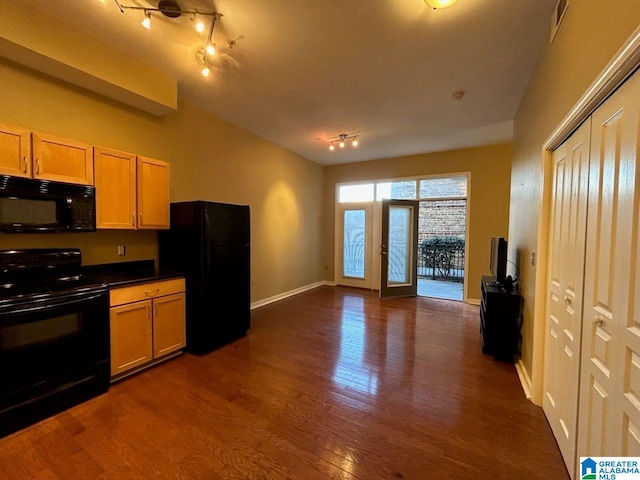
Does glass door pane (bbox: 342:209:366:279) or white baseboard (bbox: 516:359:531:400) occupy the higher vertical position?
glass door pane (bbox: 342:209:366:279)

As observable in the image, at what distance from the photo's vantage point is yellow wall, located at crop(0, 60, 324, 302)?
235 cm

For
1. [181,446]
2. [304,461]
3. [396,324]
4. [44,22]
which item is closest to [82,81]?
[44,22]

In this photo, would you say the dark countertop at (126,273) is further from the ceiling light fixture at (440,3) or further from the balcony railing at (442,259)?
the balcony railing at (442,259)

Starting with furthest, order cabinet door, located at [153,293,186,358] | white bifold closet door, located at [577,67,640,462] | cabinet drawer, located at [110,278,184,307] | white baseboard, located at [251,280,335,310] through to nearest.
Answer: white baseboard, located at [251,280,335,310]
cabinet door, located at [153,293,186,358]
cabinet drawer, located at [110,278,184,307]
white bifold closet door, located at [577,67,640,462]

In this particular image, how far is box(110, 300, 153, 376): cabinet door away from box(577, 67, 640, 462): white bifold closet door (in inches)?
130

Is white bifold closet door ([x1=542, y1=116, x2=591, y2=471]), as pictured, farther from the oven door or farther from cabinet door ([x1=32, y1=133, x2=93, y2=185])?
cabinet door ([x1=32, y1=133, x2=93, y2=185])

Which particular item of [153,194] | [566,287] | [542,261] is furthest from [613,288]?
[153,194]

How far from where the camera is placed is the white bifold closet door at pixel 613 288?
1.02 m

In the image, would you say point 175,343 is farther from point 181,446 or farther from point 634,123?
point 634,123

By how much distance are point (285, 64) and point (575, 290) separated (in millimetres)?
2952

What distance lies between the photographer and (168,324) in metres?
2.84

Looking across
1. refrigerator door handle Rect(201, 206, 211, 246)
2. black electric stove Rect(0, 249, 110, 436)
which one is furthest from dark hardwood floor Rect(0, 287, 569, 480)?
refrigerator door handle Rect(201, 206, 211, 246)

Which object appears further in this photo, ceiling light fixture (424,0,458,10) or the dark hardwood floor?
ceiling light fixture (424,0,458,10)

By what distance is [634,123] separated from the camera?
102 centimetres
